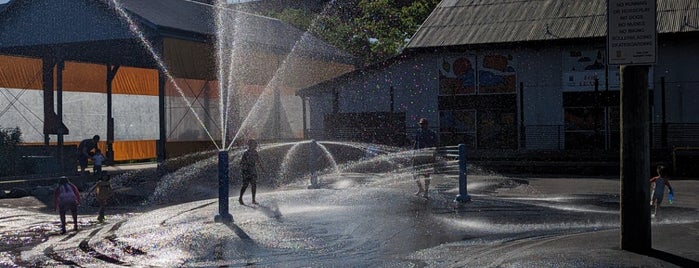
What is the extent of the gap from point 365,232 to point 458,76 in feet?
73.8

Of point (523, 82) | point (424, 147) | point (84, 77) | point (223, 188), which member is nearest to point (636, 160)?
point (223, 188)

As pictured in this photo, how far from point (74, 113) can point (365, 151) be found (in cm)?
1842

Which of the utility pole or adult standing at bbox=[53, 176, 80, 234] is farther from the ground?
the utility pole

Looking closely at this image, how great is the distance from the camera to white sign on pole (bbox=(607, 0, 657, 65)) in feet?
28.8

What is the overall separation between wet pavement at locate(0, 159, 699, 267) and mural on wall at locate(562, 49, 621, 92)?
458 inches

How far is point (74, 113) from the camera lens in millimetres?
42062

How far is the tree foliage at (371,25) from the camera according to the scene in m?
48.5

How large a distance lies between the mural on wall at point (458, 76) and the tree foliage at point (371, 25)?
510 inches

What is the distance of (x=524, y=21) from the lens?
34.2 m

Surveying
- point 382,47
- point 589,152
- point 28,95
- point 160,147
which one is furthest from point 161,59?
point 382,47

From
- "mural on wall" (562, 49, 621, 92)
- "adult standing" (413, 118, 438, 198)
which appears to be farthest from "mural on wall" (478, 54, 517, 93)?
"adult standing" (413, 118, 438, 198)

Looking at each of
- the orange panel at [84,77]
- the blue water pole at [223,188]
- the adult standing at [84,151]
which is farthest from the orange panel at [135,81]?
the blue water pole at [223,188]

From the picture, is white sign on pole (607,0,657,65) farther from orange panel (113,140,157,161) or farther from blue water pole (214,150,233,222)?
orange panel (113,140,157,161)

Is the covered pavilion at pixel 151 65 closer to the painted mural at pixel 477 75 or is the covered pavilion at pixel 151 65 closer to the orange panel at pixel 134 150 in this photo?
the orange panel at pixel 134 150
